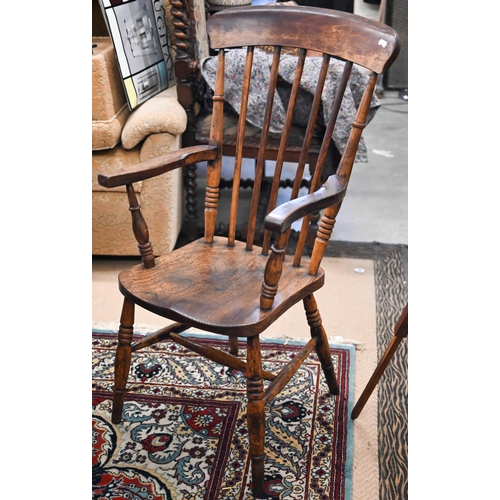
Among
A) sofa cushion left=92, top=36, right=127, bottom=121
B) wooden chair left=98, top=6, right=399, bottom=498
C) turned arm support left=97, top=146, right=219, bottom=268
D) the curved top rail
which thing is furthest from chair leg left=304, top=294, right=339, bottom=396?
sofa cushion left=92, top=36, right=127, bottom=121

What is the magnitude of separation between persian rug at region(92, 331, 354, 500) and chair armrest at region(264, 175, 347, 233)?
0.74 meters

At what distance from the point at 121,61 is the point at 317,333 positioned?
4.75 ft

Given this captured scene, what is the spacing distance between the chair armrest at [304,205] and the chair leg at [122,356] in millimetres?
566

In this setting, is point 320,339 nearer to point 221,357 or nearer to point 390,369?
point 221,357

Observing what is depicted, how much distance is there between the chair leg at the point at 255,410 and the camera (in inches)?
64.0

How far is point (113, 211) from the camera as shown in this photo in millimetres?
2832

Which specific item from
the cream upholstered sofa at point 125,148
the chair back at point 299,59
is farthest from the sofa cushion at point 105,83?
the chair back at point 299,59

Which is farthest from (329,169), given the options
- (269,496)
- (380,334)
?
(269,496)

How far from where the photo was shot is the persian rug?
1.74 meters

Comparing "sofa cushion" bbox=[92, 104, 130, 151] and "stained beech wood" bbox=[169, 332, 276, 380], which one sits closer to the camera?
"stained beech wood" bbox=[169, 332, 276, 380]

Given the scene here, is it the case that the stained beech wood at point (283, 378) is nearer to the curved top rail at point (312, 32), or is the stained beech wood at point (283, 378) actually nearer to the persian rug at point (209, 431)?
the persian rug at point (209, 431)

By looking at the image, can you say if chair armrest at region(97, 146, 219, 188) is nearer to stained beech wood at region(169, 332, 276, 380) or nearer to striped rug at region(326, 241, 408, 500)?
stained beech wood at region(169, 332, 276, 380)

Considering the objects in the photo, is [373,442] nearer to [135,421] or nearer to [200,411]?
[200,411]

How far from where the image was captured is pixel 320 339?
77.3 inches
